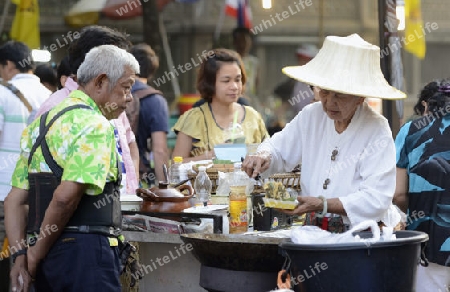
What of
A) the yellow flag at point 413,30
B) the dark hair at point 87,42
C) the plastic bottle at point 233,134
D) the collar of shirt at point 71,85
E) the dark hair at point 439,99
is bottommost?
the plastic bottle at point 233,134

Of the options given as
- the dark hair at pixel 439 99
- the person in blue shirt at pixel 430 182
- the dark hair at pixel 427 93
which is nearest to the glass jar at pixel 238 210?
the person in blue shirt at pixel 430 182

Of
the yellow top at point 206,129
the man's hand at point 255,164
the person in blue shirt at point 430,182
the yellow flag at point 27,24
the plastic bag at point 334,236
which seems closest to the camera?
the plastic bag at point 334,236

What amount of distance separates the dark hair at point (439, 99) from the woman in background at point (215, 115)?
1782 millimetres

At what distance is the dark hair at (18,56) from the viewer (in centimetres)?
763

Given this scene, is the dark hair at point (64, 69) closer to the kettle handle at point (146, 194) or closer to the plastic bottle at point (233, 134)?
the plastic bottle at point (233, 134)

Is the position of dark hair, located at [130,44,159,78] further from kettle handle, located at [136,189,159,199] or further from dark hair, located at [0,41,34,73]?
kettle handle, located at [136,189,159,199]

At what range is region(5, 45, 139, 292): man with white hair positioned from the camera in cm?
419

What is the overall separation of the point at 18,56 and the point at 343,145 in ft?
12.9

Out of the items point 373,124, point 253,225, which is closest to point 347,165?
point 373,124

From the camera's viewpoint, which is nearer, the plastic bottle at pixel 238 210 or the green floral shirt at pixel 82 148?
the green floral shirt at pixel 82 148

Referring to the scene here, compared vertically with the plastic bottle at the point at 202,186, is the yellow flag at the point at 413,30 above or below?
above

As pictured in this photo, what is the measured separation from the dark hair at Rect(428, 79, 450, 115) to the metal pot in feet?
5.20

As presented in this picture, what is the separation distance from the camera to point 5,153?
715 cm

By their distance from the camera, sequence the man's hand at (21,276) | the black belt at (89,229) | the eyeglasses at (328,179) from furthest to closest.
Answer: the eyeglasses at (328,179)
the man's hand at (21,276)
the black belt at (89,229)
